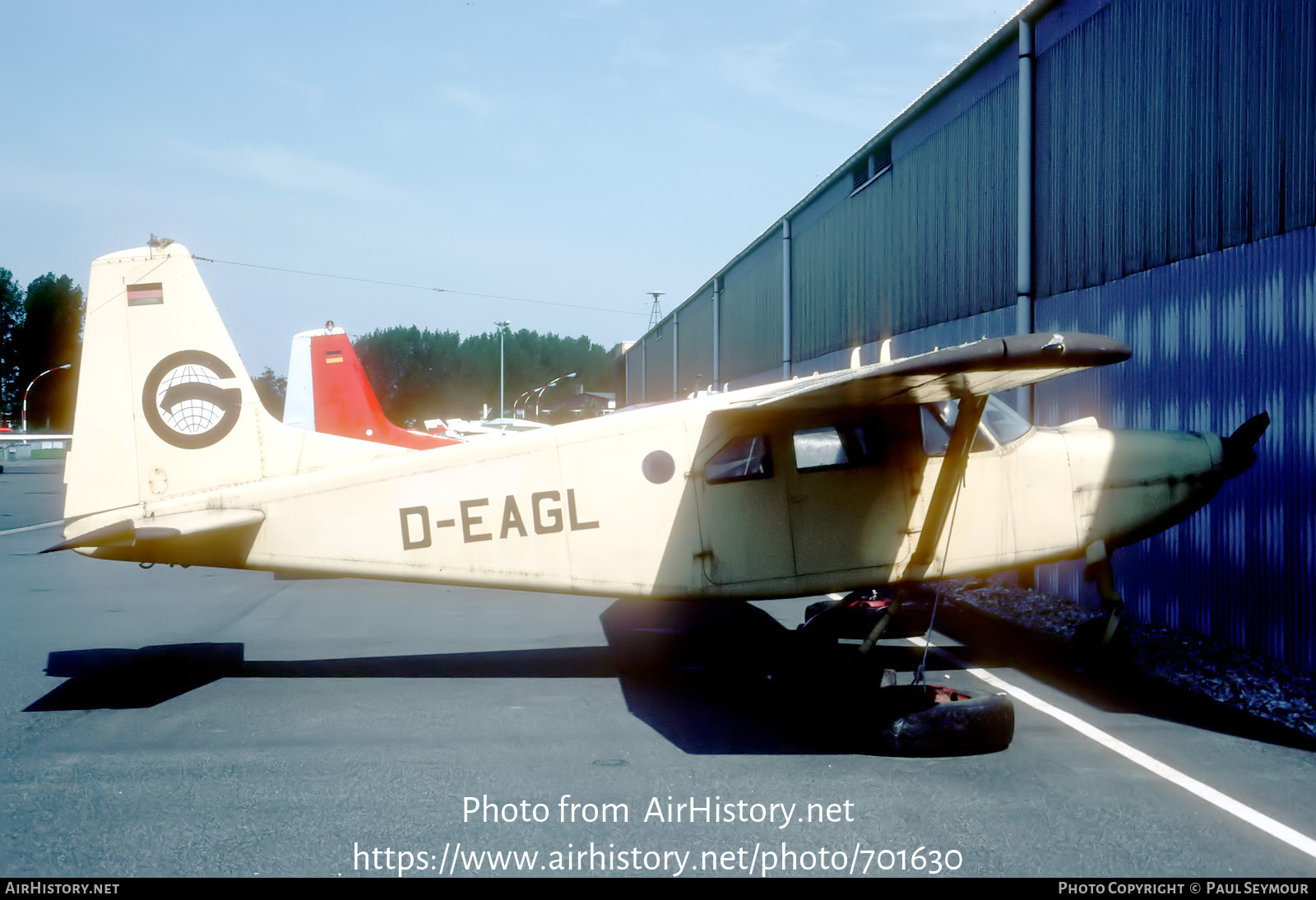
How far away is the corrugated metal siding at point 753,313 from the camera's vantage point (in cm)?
2667

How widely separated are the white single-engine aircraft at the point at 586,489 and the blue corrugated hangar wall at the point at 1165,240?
1.21 m

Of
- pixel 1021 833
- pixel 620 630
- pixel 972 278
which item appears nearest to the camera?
pixel 1021 833

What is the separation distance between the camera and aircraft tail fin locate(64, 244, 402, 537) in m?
7.07

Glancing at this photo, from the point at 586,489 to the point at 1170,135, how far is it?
22.5 feet

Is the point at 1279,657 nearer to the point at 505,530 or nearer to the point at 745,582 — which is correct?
the point at 745,582

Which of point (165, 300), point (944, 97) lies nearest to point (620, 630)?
point (165, 300)

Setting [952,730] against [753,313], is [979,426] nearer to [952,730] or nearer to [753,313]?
[952,730]

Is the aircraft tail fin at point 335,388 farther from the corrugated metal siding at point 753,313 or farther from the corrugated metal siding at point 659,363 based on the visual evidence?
the corrugated metal siding at point 659,363

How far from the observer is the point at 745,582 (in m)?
7.05

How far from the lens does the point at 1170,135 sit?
9359 mm

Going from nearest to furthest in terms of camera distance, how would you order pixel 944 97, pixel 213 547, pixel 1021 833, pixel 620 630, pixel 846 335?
pixel 1021 833 → pixel 213 547 → pixel 620 630 → pixel 944 97 → pixel 846 335

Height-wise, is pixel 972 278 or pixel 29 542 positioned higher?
pixel 972 278

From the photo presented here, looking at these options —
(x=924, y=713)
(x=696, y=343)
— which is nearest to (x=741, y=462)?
(x=924, y=713)

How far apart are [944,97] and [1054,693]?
36.4 ft
